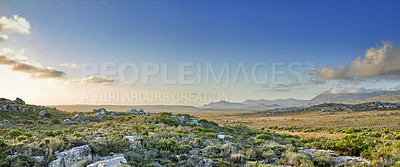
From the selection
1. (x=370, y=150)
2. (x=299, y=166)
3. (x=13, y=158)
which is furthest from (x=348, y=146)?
(x=13, y=158)

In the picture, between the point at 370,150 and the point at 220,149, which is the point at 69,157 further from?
the point at 370,150

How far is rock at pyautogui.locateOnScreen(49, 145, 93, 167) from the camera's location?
7.71m

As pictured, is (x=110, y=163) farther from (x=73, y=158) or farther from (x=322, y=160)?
(x=322, y=160)

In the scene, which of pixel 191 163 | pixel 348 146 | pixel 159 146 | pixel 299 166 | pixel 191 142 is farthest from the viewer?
pixel 191 142

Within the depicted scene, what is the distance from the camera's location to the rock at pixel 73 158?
7715mm

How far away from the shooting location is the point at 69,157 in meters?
7.98

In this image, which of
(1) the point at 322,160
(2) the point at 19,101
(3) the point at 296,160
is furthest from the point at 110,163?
(2) the point at 19,101

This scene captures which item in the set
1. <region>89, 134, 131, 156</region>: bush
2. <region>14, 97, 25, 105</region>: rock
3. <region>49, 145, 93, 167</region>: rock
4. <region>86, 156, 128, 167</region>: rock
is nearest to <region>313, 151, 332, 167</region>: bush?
<region>86, 156, 128, 167</region>: rock

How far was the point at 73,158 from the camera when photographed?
7.98m

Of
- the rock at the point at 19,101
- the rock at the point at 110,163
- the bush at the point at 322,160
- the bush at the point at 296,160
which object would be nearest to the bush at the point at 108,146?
the rock at the point at 110,163

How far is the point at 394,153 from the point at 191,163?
9644 millimetres

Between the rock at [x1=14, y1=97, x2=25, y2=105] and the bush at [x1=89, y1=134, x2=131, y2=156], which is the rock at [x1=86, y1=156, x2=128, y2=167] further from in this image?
the rock at [x1=14, y1=97, x2=25, y2=105]

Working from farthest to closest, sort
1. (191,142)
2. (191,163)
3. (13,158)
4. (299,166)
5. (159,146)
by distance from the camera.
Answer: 1. (191,142)
2. (159,146)
3. (191,163)
4. (299,166)
5. (13,158)

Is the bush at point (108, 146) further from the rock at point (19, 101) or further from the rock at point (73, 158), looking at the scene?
the rock at point (19, 101)
